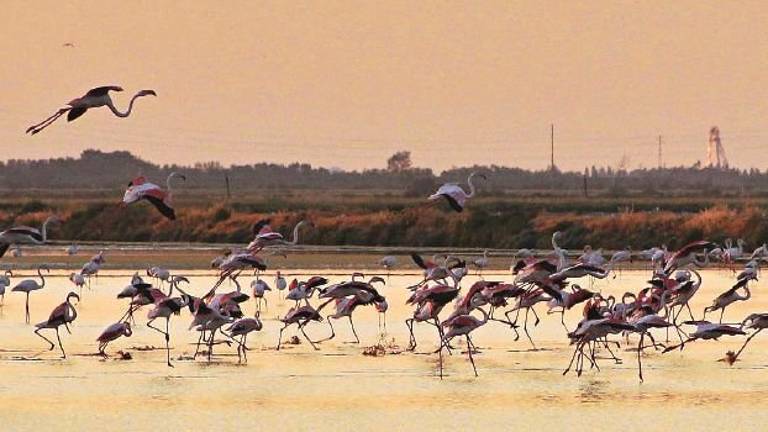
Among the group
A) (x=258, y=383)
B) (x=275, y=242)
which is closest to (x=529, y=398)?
(x=258, y=383)

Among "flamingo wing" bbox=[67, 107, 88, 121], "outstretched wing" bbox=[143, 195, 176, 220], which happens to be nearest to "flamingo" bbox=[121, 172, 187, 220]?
"outstretched wing" bbox=[143, 195, 176, 220]

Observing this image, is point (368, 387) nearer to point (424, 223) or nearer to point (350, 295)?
point (350, 295)

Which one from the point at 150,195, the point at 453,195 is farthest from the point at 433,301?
the point at 150,195

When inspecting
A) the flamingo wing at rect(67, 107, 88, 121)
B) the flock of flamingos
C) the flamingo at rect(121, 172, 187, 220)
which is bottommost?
the flock of flamingos

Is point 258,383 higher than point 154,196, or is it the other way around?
point 154,196

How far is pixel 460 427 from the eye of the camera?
12984mm

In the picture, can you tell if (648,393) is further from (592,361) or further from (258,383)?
(258,383)

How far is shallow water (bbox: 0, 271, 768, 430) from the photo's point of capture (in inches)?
524

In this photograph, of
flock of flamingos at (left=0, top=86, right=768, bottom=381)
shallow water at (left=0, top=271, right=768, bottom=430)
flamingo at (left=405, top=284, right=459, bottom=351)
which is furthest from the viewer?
flamingo at (left=405, top=284, right=459, bottom=351)

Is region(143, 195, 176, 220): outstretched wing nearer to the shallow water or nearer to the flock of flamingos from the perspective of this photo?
the flock of flamingos

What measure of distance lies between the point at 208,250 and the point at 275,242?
25046mm

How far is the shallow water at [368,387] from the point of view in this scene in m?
13.3

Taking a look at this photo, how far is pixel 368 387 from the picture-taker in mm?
15203

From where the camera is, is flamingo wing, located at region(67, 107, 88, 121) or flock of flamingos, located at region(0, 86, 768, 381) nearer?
flamingo wing, located at region(67, 107, 88, 121)
